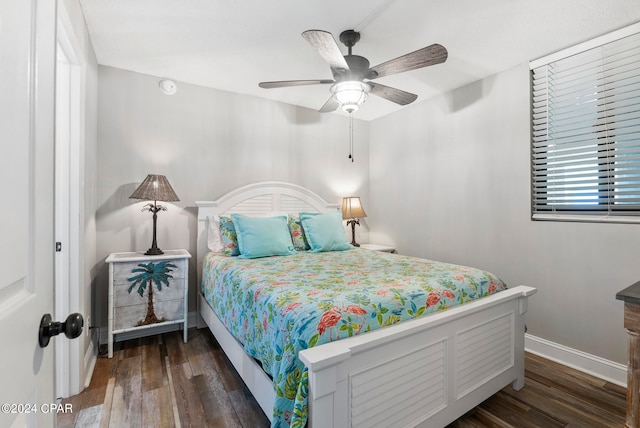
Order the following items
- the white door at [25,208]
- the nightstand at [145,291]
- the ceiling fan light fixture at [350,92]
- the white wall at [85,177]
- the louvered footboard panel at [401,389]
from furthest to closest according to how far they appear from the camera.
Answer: the nightstand at [145,291]
the ceiling fan light fixture at [350,92]
the white wall at [85,177]
the louvered footboard panel at [401,389]
the white door at [25,208]

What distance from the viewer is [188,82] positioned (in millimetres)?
3174

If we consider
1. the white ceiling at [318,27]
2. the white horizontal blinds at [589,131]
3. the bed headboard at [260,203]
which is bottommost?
the bed headboard at [260,203]

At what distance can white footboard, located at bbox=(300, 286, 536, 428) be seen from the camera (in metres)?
1.20

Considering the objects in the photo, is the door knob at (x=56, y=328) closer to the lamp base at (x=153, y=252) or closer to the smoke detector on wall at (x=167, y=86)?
the lamp base at (x=153, y=252)

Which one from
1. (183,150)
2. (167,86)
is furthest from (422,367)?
(167,86)

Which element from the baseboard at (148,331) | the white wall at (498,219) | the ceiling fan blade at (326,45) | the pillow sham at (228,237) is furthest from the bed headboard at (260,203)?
the ceiling fan blade at (326,45)

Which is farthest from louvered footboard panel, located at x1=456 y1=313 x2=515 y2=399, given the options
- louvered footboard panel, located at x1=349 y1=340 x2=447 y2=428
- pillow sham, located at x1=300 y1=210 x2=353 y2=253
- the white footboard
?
pillow sham, located at x1=300 y1=210 x2=353 y2=253

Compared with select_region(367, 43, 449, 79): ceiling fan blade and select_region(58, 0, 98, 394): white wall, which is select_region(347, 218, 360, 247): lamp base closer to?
select_region(367, 43, 449, 79): ceiling fan blade

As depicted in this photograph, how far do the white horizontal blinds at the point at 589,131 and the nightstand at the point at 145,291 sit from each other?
3213 mm

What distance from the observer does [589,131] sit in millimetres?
2379

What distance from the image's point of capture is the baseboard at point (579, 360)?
2.17 meters

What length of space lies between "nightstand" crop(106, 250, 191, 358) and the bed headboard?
44 cm

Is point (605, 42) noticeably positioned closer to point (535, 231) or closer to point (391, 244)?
point (535, 231)

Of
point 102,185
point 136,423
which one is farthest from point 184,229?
point 136,423
